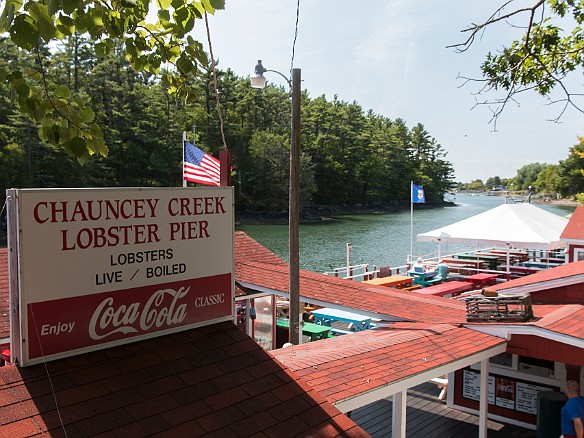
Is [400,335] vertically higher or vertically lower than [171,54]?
lower

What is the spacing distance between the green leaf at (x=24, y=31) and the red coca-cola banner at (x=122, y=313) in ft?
4.92

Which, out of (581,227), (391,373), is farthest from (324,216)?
(391,373)

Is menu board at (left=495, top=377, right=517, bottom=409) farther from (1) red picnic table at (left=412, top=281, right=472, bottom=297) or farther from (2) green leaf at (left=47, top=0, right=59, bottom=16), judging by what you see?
(2) green leaf at (left=47, top=0, right=59, bottom=16)

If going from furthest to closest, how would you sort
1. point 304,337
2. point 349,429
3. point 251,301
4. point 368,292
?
1. point 304,337
2. point 251,301
3. point 368,292
4. point 349,429

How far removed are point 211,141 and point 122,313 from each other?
→ 6587cm

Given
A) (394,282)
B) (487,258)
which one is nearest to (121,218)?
(394,282)

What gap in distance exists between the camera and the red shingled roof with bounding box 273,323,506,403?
4.75m

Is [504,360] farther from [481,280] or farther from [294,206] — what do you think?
[481,280]

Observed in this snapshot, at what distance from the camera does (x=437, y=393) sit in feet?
30.6

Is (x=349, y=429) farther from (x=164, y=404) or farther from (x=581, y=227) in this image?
(x=581, y=227)

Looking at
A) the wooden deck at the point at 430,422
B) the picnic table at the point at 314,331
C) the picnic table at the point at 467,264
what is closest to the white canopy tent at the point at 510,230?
the picnic table at the point at 467,264

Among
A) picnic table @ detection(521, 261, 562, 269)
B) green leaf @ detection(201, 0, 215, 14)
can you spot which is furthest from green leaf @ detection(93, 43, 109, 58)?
picnic table @ detection(521, 261, 562, 269)

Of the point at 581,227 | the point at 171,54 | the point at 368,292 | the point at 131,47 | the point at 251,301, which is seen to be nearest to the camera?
the point at 131,47

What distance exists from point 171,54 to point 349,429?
10.5 feet
